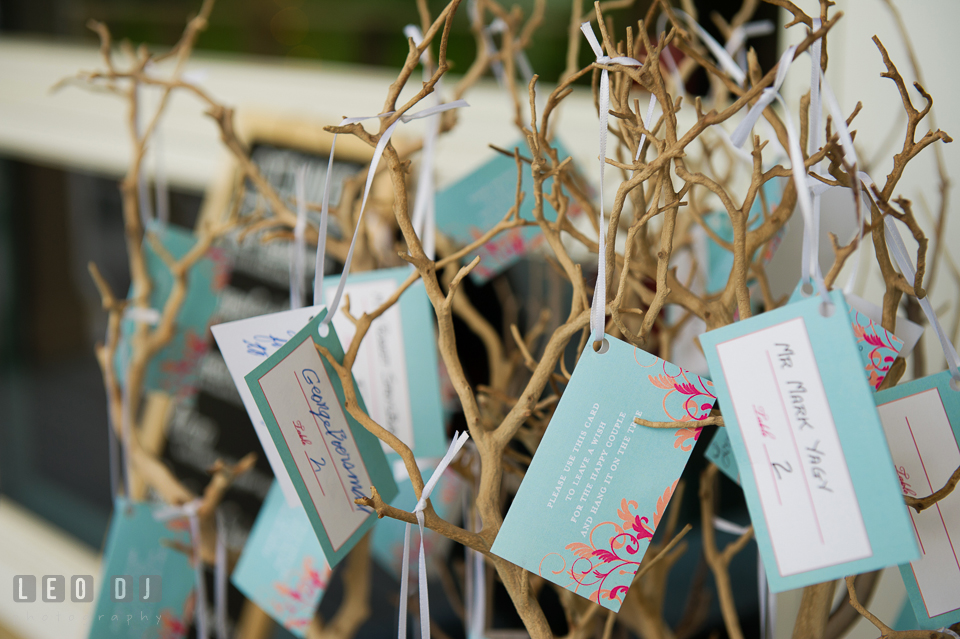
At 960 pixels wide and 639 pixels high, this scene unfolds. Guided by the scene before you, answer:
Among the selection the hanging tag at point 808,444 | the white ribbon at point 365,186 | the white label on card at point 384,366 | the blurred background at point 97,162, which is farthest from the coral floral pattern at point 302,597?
the blurred background at point 97,162

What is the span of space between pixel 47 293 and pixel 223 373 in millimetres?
789

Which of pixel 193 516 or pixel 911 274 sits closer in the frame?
pixel 911 274

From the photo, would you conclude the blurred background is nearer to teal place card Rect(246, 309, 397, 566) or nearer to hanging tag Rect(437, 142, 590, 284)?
hanging tag Rect(437, 142, 590, 284)

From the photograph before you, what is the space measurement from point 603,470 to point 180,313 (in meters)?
0.53

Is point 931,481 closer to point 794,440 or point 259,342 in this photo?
point 794,440

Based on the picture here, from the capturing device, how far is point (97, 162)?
154 cm

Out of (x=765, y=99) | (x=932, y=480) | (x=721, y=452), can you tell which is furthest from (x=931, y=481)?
(x=765, y=99)

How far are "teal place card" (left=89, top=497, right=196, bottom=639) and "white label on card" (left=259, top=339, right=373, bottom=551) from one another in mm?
311

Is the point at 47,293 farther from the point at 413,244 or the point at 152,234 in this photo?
the point at 413,244

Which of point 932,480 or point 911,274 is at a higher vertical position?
point 911,274

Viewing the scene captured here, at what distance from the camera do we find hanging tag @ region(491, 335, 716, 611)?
371mm

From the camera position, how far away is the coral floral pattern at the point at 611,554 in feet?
1.23

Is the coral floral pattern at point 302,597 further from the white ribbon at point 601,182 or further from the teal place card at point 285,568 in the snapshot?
the white ribbon at point 601,182

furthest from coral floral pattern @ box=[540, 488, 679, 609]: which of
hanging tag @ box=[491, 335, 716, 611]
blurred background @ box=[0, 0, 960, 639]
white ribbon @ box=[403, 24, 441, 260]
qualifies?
blurred background @ box=[0, 0, 960, 639]
